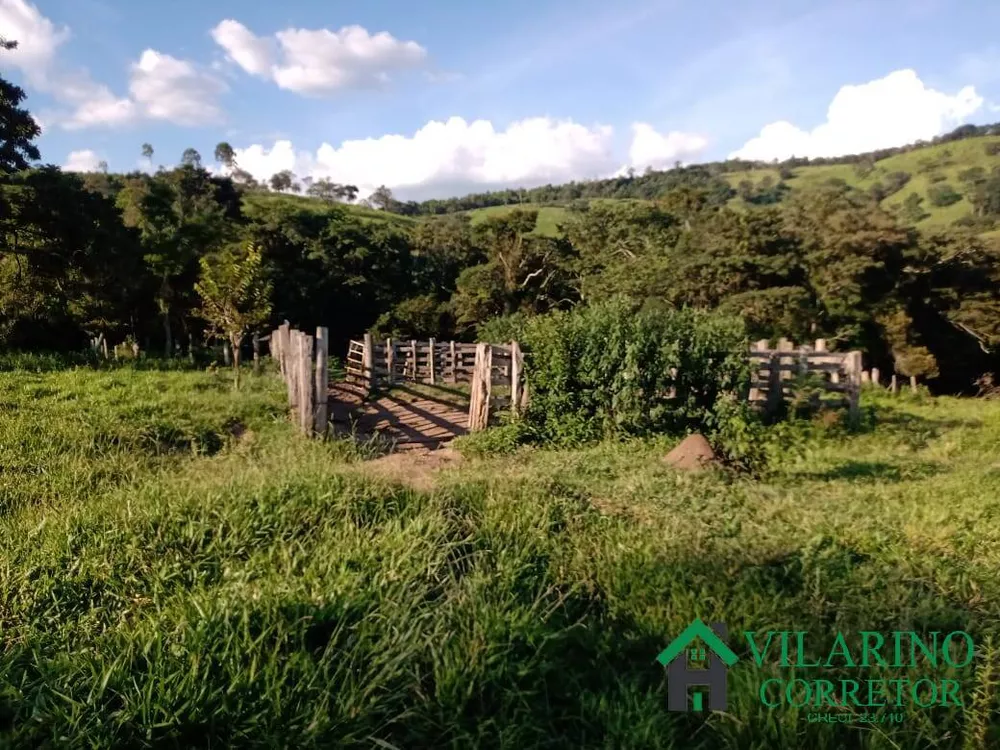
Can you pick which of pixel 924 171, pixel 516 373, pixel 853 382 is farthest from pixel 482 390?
pixel 924 171

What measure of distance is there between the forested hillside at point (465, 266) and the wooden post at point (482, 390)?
2.57 meters

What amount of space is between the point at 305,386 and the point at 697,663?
685 centimetres

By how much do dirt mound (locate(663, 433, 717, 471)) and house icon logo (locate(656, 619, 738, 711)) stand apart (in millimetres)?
4025

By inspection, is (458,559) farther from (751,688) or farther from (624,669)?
(751,688)

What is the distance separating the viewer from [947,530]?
16.2ft

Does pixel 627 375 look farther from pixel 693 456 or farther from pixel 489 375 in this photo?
pixel 693 456

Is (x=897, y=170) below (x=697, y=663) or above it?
above

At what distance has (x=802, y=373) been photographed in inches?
481

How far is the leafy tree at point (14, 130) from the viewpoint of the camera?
17.2 metres

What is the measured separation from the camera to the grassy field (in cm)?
274

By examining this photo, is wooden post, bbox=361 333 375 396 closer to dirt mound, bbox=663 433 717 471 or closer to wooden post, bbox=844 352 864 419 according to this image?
dirt mound, bbox=663 433 717 471

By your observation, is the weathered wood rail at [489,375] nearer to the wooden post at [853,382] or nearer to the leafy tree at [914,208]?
the wooden post at [853,382]

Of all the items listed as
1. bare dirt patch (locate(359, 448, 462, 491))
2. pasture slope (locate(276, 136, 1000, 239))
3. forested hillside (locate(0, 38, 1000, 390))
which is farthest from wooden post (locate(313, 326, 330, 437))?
pasture slope (locate(276, 136, 1000, 239))

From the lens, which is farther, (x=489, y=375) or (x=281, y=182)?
(x=281, y=182)
